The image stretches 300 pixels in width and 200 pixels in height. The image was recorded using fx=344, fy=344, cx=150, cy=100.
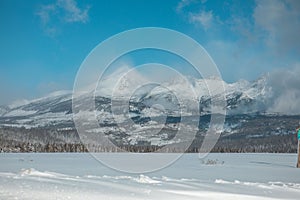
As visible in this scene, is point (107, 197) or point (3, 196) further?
point (107, 197)

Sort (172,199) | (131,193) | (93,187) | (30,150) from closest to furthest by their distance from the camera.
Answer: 1. (172,199)
2. (131,193)
3. (93,187)
4. (30,150)

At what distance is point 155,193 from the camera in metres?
9.99

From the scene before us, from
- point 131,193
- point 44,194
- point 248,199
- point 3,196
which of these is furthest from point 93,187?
point 248,199

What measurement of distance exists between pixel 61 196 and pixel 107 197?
117 centimetres

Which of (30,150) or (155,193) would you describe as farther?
(30,150)

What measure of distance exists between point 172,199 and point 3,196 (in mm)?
4190

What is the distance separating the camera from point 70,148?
93438 mm

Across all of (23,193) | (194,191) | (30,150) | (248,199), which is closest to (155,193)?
(194,191)

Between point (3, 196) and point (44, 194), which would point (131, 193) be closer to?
point (44, 194)

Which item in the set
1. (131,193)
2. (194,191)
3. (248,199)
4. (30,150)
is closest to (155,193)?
(131,193)

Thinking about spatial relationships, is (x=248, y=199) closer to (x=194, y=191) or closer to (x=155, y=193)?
(x=194, y=191)

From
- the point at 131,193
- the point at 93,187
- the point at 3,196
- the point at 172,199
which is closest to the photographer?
the point at 3,196

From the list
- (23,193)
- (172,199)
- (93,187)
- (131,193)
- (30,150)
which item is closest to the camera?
(23,193)

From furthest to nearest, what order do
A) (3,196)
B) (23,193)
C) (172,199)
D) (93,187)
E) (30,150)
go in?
(30,150) < (93,187) < (172,199) < (23,193) < (3,196)
